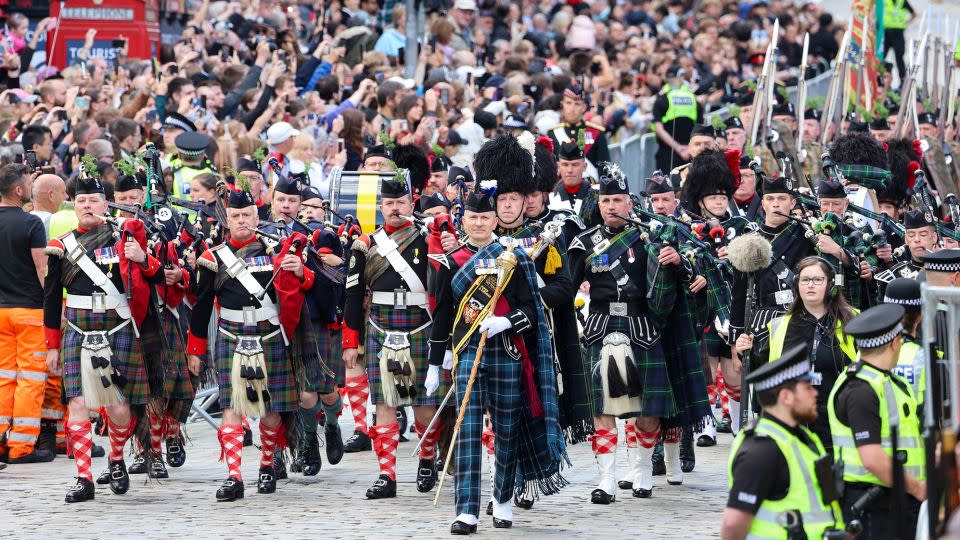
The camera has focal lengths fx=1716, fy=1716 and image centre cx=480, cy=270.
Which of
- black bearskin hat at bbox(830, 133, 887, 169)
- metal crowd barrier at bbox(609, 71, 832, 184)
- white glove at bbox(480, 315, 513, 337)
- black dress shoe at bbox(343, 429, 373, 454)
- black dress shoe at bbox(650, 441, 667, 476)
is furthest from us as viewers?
metal crowd barrier at bbox(609, 71, 832, 184)

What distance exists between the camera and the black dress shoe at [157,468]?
1066 cm

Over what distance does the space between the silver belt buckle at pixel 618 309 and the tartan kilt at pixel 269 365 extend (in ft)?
6.41

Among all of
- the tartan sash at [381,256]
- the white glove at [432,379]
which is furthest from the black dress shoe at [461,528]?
the tartan sash at [381,256]

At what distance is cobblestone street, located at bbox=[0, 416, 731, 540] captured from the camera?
8953 mm

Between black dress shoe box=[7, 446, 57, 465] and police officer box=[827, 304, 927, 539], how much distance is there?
21.5 ft

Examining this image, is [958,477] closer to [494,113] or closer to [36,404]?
[36,404]

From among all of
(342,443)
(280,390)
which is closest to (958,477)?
(280,390)

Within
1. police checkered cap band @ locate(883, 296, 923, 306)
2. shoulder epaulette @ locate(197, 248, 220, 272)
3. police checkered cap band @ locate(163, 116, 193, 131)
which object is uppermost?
police checkered cap band @ locate(163, 116, 193, 131)

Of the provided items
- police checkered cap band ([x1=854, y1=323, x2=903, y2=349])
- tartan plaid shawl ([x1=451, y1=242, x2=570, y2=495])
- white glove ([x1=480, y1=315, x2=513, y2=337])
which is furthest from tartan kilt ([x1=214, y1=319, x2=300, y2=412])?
police checkered cap band ([x1=854, y1=323, x2=903, y2=349])

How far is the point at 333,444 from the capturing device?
11391 millimetres

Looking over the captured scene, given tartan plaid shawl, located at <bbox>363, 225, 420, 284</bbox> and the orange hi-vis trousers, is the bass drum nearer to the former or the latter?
tartan plaid shawl, located at <bbox>363, 225, 420, 284</bbox>

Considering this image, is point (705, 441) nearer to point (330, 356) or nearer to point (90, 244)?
point (330, 356)

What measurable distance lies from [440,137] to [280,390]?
5.74m

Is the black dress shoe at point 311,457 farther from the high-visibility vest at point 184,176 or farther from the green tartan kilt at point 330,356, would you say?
the high-visibility vest at point 184,176
